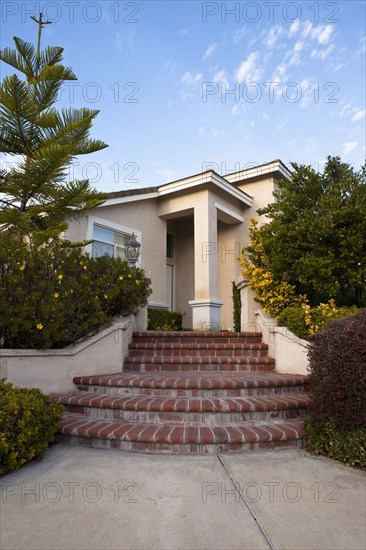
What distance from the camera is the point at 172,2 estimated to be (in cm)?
640

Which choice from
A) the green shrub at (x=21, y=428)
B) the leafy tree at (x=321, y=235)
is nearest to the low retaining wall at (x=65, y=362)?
the green shrub at (x=21, y=428)

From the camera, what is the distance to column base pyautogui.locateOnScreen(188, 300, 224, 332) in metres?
8.99

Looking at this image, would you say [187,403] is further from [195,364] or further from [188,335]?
[188,335]

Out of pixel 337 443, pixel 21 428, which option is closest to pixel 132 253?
pixel 21 428

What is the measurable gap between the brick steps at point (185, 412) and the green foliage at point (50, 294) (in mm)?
786

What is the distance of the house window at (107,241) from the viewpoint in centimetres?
862

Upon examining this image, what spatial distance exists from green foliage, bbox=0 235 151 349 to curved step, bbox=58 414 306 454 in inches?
53.4

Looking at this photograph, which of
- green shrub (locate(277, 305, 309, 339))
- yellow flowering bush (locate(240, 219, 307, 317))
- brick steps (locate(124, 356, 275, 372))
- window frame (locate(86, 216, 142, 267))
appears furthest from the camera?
window frame (locate(86, 216, 142, 267))

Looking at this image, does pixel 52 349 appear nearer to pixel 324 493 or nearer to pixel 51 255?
pixel 51 255

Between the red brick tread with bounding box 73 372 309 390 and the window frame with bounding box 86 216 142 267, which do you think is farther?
the window frame with bounding box 86 216 142 267

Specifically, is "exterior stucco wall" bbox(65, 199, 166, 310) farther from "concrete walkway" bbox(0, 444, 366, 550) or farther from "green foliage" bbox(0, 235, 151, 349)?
"concrete walkway" bbox(0, 444, 366, 550)

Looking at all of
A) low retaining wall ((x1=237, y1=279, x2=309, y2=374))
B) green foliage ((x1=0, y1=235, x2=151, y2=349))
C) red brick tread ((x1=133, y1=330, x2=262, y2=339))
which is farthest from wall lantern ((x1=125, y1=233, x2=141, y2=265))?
low retaining wall ((x1=237, y1=279, x2=309, y2=374))

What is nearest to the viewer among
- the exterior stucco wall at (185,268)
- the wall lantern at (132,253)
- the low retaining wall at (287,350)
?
the low retaining wall at (287,350)

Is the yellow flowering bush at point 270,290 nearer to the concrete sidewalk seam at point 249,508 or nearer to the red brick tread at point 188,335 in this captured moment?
the red brick tread at point 188,335
